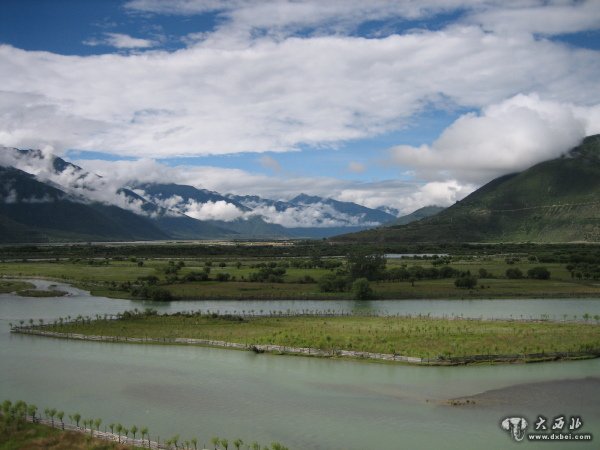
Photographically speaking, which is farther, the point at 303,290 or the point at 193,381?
the point at 303,290

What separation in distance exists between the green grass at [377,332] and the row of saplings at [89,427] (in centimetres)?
2343

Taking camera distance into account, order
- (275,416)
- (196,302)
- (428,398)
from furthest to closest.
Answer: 1. (196,302)
2. (428,398)
3. (275,416)

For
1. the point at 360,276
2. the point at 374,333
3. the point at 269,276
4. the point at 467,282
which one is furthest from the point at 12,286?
the point at 467,282

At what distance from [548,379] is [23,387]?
41738 millimetres

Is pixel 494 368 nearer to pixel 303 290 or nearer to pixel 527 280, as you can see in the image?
pixel 303 290

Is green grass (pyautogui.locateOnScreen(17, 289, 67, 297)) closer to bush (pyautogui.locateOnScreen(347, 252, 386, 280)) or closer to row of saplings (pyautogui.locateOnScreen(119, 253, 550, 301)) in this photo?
row of saplings (pyautogui.locateOnScreen(119, 253, 550, 301))

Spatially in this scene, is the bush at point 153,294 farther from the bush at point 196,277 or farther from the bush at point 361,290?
the bush at point 361,290

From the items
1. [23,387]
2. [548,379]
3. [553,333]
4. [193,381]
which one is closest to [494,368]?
[548,379]

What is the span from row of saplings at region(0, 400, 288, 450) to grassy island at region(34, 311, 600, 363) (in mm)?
22325

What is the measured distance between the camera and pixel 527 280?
119m

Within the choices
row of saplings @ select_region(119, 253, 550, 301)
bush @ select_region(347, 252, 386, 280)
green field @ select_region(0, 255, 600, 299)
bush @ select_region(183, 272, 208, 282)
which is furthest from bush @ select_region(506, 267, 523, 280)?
bush @ select_region(183, 272, 208, 282)

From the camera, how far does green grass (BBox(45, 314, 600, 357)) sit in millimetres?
54156

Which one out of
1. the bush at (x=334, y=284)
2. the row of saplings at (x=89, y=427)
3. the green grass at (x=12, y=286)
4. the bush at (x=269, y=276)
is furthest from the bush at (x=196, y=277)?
the row of saplings at (x=89, y=427)

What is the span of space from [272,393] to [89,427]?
13231 millimetres
